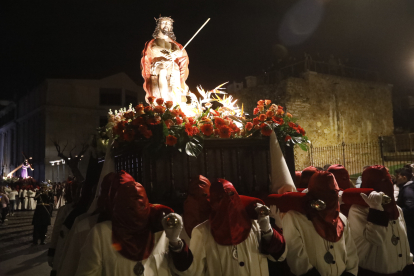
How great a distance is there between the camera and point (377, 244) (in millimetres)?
3650

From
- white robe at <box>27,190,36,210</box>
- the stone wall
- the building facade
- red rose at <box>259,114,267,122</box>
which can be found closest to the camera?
red rose at <box>259,114,267,122</box>

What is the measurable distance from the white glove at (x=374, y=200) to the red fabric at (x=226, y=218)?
4.49 feet

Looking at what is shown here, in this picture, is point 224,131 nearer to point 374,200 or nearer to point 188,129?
point 188,129

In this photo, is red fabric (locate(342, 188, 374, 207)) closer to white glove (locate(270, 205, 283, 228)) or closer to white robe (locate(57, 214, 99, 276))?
white glove (locate(270, 205, 283, 228))

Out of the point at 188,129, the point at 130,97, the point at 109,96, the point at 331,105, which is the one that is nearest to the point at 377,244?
the point at 188,129

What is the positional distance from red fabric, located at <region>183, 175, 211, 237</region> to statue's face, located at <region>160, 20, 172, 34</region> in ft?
12.2

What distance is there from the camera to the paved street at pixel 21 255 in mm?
7480

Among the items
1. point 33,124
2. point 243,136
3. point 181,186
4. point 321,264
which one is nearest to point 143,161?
point 181,186

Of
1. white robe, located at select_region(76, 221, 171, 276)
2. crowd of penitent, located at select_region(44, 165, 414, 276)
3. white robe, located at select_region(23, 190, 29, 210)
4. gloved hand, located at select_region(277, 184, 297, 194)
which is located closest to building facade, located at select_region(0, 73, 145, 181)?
white robe, located at select_region(23, 190, 29, 210)

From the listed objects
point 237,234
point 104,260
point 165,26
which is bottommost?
point 104,260

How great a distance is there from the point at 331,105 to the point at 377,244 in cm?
2221

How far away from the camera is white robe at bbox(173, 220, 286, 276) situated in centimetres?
300

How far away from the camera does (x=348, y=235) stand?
3469 millimetres

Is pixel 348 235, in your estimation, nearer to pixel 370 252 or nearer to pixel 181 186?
pixel 370 252
